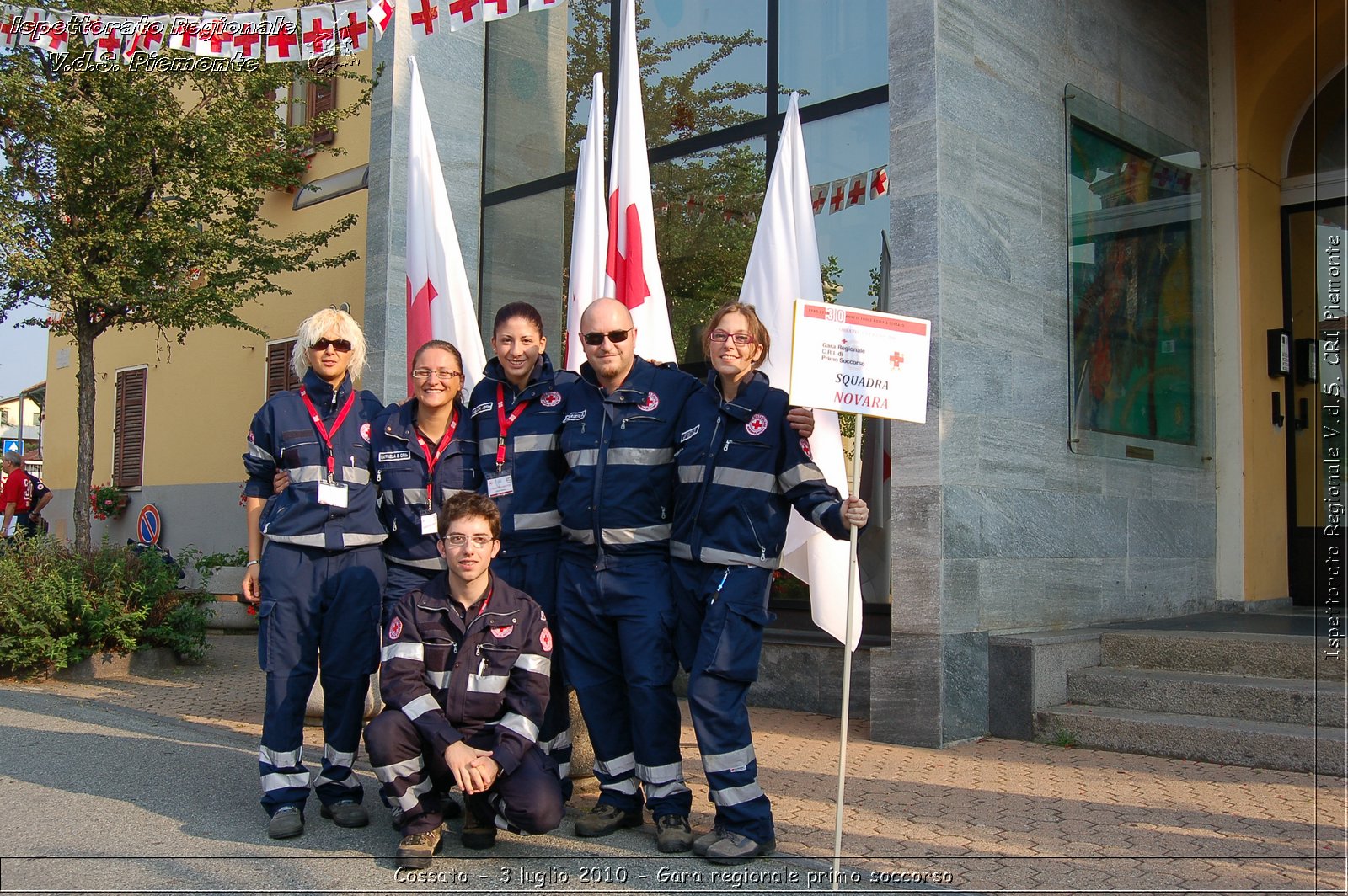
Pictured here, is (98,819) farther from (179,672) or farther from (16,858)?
(179,672)

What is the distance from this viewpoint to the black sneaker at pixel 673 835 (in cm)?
441

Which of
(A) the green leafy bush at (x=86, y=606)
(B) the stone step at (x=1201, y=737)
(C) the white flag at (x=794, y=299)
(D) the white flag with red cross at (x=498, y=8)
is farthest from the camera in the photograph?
(A) the green leafy bush at (x=86, y=606)

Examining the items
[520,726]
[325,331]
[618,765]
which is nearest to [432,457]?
[325,331]

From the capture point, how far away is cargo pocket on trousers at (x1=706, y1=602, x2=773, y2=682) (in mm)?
4395

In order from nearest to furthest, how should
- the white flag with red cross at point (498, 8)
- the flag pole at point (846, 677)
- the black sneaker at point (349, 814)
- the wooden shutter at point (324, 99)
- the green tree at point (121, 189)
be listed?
the flag pole at point (846, 677) → the black sneaker at point (349, 814) → the white flag with red cross at point (498, 8) → the green tree at point (121, 189) → the wooden shutter at point (324, 99)

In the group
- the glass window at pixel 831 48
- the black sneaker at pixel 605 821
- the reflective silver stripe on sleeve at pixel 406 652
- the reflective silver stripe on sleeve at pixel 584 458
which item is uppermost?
the glass window at pixel 831 48

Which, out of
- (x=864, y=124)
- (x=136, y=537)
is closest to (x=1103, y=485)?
(x=864, y=124)

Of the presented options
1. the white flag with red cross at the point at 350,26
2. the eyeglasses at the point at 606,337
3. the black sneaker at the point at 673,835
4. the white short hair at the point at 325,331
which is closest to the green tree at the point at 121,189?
the white flag with red cross at the point at 350,26

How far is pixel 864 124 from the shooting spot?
317 inches

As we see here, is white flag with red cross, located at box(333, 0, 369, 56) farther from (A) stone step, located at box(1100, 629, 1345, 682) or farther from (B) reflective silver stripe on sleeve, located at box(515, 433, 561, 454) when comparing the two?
(A) stone step, located at box(1100, 629, 1345, 682)

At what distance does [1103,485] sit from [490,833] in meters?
5.25

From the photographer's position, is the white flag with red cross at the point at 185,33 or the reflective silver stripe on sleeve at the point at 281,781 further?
the white flag with red cross at the point at 185,33

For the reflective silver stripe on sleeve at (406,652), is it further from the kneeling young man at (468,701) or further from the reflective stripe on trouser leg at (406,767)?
the reflective stripe on trouser leg at (406,767)

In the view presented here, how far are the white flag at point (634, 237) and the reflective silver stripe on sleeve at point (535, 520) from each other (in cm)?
191
